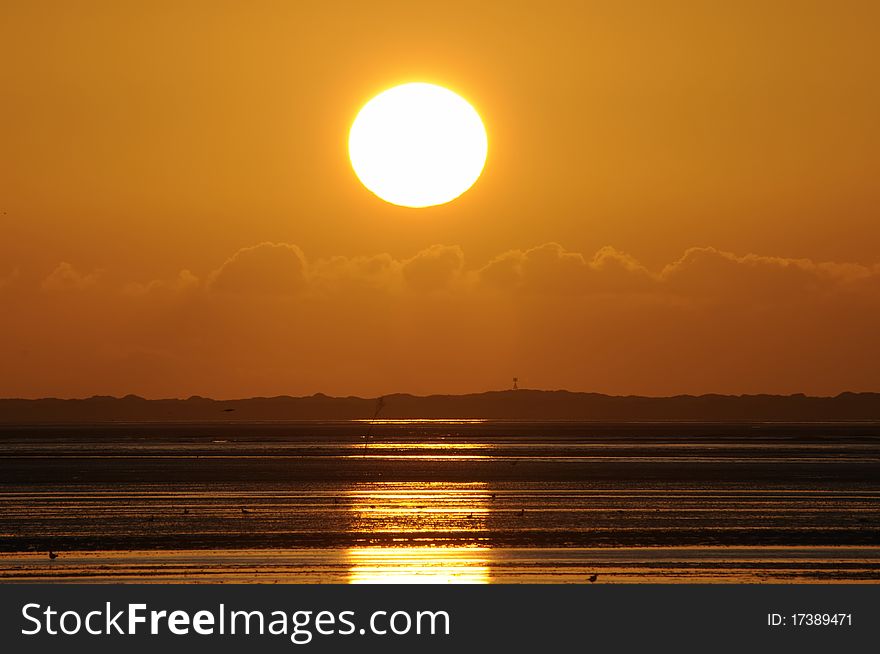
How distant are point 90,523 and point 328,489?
69.2ft

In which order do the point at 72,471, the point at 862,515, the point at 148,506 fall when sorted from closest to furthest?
the point at 862,515 → the point at 148,506 → the point at 72,471

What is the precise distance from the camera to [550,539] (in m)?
47.6

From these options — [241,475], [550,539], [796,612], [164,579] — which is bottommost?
[796,612]

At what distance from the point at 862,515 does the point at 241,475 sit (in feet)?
136

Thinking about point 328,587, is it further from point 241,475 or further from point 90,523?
point 241,475

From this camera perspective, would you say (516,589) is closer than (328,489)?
Yes

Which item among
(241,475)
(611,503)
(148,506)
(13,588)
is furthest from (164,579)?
(241,475)

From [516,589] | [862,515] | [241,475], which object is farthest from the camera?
[241,475]

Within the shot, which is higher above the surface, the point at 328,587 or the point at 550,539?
the point at 550,539

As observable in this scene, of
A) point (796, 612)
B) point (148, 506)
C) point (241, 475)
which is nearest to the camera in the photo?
point (796, 612)

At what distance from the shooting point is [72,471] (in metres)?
91.4

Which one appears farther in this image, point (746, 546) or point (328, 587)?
point (746, 546)

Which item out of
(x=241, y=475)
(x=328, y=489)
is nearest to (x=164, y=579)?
(x=328, y=489)

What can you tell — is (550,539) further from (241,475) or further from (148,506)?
(241,475)
